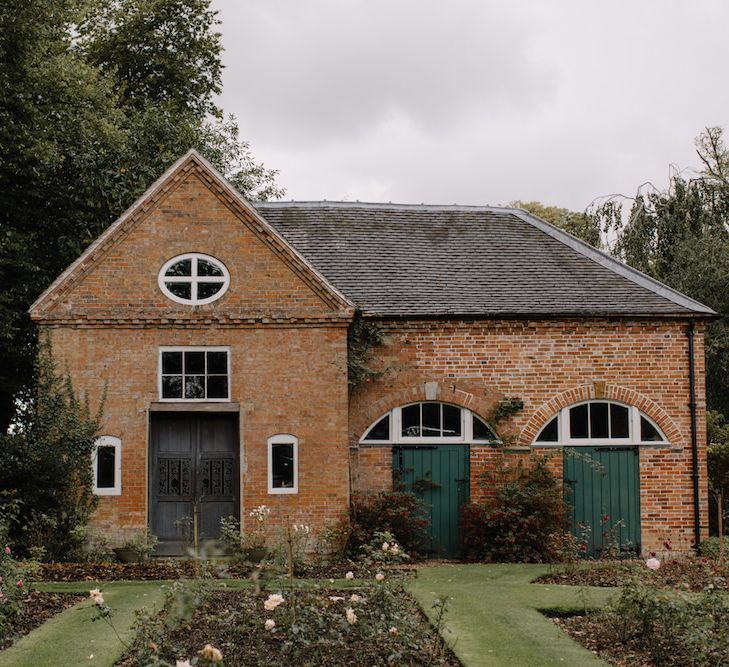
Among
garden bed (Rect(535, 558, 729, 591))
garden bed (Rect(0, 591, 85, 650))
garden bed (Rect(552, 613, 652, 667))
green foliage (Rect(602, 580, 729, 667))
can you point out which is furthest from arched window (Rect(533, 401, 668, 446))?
garden bed (Rect(0, 591, 85, 650))

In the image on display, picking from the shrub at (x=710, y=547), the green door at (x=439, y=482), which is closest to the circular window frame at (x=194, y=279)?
the green door at (x=439, y=482)

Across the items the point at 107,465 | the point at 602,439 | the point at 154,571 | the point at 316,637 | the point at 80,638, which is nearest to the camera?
the point at 316,637

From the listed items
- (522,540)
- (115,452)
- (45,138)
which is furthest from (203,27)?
(522,540)

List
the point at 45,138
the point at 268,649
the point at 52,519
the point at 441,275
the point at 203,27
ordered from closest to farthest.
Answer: the point at 268,649 < the point at 52,519 < the point at 441,275 < the point at 45,138 < the point at 203,27

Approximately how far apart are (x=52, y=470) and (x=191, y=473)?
2.33 m

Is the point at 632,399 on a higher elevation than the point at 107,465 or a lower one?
higher

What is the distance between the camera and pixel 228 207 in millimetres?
16703

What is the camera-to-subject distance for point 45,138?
834 inches

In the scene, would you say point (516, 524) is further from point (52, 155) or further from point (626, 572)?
point (52, 155)

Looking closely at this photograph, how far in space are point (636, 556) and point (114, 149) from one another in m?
15.0

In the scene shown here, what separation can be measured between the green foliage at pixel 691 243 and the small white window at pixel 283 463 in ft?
45.7

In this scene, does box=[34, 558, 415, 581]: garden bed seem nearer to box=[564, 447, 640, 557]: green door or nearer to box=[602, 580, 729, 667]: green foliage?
box=[564, 447, 640, 557]: green door

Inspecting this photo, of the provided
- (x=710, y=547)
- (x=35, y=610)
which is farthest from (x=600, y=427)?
(x=35, y=610)

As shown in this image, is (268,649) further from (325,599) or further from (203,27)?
(203,27)
